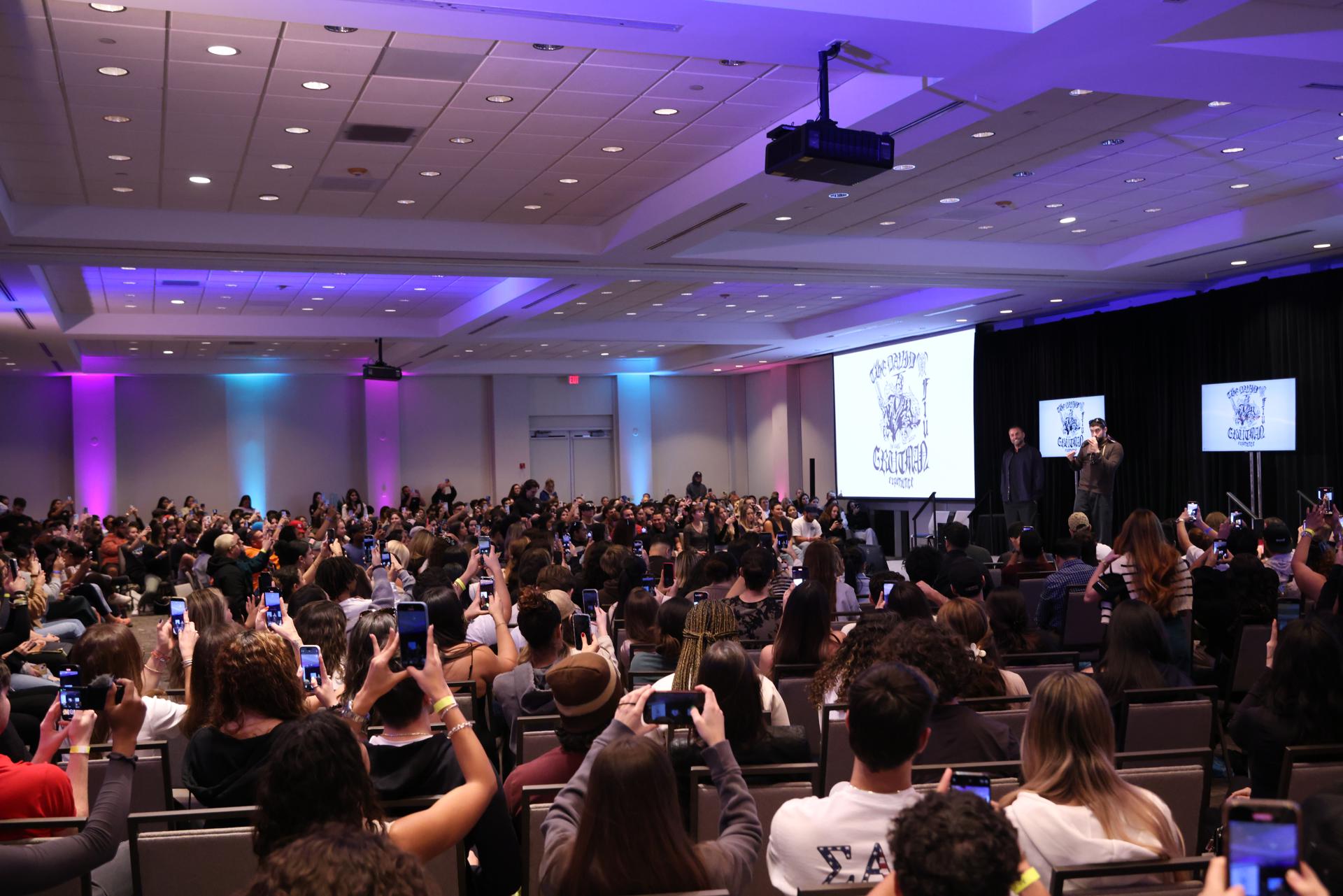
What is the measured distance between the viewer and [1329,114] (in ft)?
25.6

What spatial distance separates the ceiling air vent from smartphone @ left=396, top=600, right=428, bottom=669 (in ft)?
18.7

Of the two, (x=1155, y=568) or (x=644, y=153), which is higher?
(x=644, y=153)

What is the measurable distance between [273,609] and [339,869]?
3733mm

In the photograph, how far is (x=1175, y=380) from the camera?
562 inches

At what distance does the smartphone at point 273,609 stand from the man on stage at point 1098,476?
10706mm

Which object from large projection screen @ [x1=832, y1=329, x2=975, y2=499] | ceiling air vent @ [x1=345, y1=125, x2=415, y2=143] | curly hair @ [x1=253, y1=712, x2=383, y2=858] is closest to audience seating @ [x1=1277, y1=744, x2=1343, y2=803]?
curly hair @ [x1=253, y1=712, x2=383, y2=858]

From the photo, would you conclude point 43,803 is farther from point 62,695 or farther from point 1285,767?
A: point 1285,767

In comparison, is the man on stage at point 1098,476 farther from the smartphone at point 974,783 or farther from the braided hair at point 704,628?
the smartphone at point 974,783

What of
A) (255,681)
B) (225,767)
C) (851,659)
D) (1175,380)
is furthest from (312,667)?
(1175,380)

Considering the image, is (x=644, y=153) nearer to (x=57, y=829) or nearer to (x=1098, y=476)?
(x=57, y=829)

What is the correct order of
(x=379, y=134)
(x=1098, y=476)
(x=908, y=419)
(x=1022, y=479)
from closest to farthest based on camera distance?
(x=379, y=134), (x=1098, y=476), (x=1022, y=479), (x=908, y=419)

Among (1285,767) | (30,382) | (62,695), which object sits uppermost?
(30,382)

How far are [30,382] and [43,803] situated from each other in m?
23.0

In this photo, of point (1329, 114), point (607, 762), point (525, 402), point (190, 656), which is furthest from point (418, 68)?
point (525, 402)
